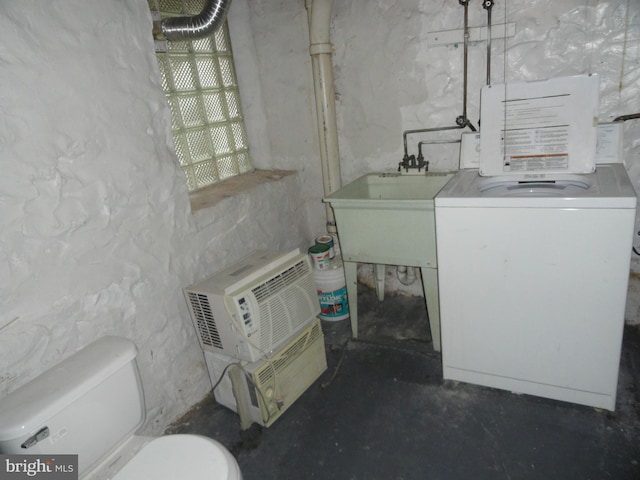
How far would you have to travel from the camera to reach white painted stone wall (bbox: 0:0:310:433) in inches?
45.6

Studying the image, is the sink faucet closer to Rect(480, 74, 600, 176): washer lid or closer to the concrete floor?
Rect(480, 74, 600, 176): washer lid

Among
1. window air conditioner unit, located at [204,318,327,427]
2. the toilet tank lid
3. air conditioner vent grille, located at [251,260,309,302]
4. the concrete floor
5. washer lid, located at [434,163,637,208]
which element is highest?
washer lid, located at [434,163,637,208]

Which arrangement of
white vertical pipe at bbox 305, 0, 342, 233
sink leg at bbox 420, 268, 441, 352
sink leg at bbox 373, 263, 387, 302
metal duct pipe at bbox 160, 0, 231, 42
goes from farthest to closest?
sink leg at bbox 373, 263, 387, 302, white vertical pipe at bbox 305, 0, 342, 233, sink leg at bbox 420, 268, 441, 352, metal duct pipe at bbox 160, 0, 231, 42

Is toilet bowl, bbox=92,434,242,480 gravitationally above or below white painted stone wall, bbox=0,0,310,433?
below

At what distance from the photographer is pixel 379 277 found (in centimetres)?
242

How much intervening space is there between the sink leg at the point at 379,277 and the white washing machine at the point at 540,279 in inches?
29.4

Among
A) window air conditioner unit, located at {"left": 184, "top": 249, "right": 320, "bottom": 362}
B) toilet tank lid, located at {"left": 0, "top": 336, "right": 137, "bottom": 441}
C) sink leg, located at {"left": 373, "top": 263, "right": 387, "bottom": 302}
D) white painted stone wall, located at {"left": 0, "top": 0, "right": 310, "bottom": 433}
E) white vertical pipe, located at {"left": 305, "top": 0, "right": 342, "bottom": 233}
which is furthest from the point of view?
sink leg, located at {"left": 373, "top": 263, "right": 387, "bottom": 302}

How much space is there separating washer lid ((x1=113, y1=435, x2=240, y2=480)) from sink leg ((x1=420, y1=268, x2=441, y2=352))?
3.74 ft

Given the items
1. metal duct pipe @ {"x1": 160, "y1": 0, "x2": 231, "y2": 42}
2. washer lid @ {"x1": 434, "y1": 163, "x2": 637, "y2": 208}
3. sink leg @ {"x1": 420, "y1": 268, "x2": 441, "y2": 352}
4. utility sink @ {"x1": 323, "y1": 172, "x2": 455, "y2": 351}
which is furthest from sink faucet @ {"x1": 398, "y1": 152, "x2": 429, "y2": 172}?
metal duct pipe @ {"x1": 160, "y1": 0, "x2": 231, "y2": 42}

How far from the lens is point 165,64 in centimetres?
186

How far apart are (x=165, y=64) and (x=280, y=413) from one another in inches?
63.8

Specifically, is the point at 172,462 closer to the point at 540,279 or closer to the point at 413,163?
the point at 540,279

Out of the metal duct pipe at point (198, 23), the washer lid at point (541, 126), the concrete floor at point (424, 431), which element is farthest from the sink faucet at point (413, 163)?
the metal duct pipe at point (198, 23)

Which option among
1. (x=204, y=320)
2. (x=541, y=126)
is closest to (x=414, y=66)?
(x=541, y=126)
